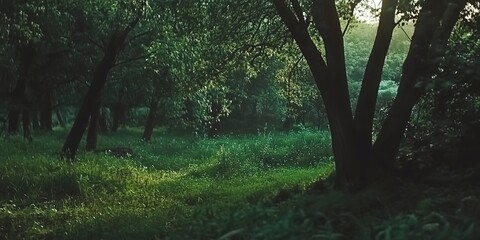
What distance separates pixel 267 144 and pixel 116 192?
38.6 feet

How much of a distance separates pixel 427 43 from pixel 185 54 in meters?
10.1

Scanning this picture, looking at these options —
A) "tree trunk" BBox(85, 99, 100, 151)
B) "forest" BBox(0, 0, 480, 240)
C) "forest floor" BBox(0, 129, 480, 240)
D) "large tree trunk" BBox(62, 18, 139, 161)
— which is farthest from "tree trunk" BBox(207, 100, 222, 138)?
"large tree trunk" BBox(62, 18, 139, 161)

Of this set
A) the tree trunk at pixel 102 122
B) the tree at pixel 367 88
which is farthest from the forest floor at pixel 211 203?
the tree trunk at pixel 102 122

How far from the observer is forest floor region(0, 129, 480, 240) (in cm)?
488

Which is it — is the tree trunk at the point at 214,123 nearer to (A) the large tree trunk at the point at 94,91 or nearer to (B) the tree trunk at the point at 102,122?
(B) the tree trunk at the point at 102,122

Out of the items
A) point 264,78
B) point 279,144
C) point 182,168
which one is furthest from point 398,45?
point 182,168

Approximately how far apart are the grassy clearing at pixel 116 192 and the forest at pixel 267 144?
0.05 meters

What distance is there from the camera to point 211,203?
9.96 metres

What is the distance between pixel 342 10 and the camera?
11.7m

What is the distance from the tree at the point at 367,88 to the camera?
283 inches

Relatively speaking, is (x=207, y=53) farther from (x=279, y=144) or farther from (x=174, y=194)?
(x=279, y=144)

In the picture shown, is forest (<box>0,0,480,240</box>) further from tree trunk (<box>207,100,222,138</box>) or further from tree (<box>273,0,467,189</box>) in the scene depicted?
tree trunk (<box>207,100,222,138</box>)

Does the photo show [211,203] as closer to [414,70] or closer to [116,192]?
[116,192]

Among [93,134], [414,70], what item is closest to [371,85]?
[414,70]
